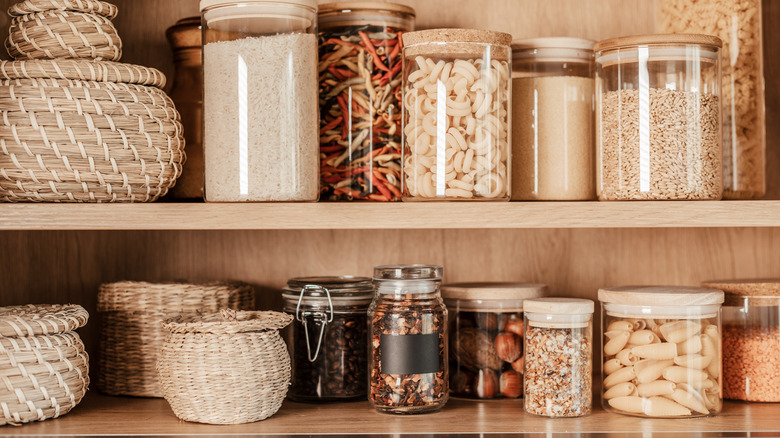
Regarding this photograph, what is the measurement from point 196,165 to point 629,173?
0.65 metres

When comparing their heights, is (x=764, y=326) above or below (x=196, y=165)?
below

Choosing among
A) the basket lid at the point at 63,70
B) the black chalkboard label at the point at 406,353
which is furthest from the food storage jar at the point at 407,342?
the basket lid at the point at 63,70

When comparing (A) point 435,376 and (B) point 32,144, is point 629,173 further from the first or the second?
(B) point 32,144

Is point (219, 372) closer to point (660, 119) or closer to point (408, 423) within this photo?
point (408, 423)

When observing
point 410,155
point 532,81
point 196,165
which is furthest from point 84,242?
point 532,81

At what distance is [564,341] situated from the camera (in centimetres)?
112

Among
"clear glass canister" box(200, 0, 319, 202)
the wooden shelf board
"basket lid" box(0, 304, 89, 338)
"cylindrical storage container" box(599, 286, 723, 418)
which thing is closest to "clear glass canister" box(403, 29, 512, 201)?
the wooden shelf board

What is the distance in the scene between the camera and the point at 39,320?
112 centimetres

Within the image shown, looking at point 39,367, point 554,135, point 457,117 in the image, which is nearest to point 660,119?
point 554,135

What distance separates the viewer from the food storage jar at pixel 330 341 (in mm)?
1226

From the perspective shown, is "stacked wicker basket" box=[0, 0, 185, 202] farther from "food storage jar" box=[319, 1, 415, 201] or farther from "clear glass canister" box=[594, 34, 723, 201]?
"clear glass canister" box=[594, 34, 723, 201]

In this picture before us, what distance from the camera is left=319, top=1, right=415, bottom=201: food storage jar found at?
1188mm

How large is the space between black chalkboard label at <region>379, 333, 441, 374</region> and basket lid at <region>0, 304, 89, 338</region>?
438 mm

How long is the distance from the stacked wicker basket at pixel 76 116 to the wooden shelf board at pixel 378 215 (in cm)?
3
